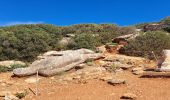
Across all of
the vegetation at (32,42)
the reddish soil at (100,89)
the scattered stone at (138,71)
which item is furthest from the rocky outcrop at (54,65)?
the vegetation at (32,42)

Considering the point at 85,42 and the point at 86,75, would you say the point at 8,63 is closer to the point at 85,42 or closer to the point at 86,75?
the point at 85,42

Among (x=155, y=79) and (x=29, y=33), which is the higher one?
(x=29, y=33)

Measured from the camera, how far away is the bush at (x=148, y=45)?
73.4 feet

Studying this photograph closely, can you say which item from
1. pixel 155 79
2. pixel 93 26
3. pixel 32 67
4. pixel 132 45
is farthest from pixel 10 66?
pixel 93 26

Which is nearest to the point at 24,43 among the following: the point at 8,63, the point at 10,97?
the point at 8,63

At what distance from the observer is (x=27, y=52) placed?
24.0 meters

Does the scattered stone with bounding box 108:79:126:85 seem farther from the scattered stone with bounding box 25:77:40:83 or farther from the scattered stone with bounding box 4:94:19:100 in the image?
the scattered stone with bounding box 4:94:19:100

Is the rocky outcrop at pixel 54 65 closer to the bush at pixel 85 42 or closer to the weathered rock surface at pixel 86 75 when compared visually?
the weathered rock surface at pixel 86 75

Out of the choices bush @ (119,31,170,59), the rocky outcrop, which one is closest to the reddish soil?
the rocky outcrop

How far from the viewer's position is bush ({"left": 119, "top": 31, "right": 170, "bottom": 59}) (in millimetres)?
22359

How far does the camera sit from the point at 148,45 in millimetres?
22688

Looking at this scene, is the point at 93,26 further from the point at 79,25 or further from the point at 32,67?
the point at 32,67

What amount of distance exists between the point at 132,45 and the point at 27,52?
603 cm

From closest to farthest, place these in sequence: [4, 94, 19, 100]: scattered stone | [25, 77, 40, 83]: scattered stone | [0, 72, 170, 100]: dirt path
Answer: [0, 72, 170, 100]: dirt path
[4, 94, 19, 100]: scattered stone
[25, 77, 40, 83]: scattered stone
